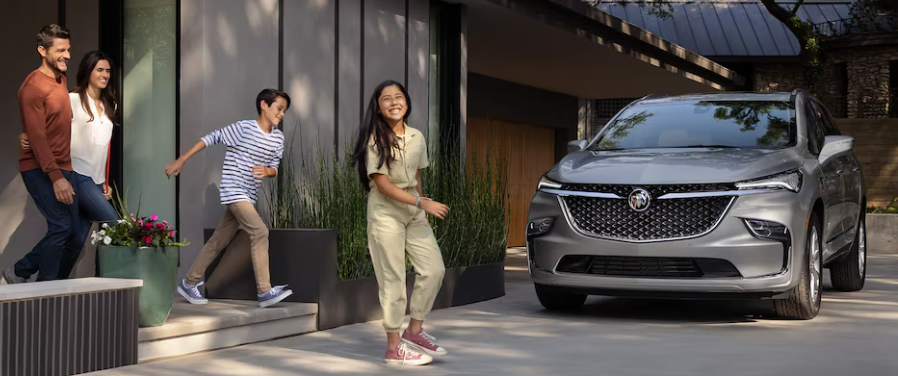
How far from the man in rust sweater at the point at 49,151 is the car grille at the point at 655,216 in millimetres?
3675

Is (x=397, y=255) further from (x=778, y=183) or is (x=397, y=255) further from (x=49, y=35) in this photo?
(x=778, y=183)

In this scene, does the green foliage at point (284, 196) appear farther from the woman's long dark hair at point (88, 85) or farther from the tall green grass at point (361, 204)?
the woman's long dark hair at point (88, 85)

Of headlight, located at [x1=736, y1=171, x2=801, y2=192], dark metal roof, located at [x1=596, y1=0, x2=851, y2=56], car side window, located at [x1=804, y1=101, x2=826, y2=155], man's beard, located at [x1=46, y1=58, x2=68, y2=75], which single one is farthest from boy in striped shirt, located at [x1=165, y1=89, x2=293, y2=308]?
dark metal roof, located at [x1=596, y1=0, x2=851, y2=56]

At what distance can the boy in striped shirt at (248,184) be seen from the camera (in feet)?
25.9

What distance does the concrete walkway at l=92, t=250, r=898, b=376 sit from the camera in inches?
251

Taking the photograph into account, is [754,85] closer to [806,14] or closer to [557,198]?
[806,14]

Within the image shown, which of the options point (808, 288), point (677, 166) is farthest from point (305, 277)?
point (808, 288)

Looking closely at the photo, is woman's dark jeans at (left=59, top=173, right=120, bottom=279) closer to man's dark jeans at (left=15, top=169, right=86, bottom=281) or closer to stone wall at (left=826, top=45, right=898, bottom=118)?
man's dark jeans at (left=15, top=169, right=86, bottom=281)

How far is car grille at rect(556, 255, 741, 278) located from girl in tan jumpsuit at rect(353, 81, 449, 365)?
212cm

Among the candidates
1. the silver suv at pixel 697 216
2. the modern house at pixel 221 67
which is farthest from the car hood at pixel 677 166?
the modern house at pixel 221 67

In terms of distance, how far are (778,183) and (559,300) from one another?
2120 mm

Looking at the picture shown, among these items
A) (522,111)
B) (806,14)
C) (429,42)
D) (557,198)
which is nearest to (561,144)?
(522,111)

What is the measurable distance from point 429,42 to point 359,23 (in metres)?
1.62

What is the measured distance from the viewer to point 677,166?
27.2 feet
